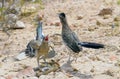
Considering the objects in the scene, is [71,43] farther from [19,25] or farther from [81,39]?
[19,25]

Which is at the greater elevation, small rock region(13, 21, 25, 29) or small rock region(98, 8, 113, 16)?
small rock region(98, 8, 113, 16)

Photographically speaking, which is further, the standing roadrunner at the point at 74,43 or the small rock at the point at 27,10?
the small rock at the point at 27,10

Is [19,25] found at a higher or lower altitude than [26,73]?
higher

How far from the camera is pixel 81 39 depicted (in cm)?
803

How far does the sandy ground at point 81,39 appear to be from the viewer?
6530 millimetres

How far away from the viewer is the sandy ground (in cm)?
653

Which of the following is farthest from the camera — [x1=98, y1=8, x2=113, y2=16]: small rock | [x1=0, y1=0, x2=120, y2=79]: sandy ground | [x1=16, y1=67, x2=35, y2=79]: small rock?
[x1=98, y1=8, x2=113, y2=16]: small rock

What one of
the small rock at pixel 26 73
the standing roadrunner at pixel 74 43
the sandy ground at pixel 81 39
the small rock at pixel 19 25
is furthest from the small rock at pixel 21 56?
the small rock at pixel 19 25

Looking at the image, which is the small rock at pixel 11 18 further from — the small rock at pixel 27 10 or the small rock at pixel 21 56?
the small rock at pixel 21 56

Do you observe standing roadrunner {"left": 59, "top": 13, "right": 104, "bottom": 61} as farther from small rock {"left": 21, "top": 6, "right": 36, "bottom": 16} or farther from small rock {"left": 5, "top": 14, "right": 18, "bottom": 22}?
small rock {"left": 21, "top": 6, "right": 36, "bottom": 16}

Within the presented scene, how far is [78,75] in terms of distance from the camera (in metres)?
6.44

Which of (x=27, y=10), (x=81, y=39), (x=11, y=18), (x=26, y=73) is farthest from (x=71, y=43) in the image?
(x=27, y=10)

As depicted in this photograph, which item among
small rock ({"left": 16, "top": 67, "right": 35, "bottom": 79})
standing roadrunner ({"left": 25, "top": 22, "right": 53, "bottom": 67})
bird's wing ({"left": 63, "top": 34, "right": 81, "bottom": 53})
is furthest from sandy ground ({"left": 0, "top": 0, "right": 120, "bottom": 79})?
bird's wing ({"left": 63, "top": 34, "right": 81, "bottom": 53})

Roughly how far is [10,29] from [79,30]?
1404 millimetres
